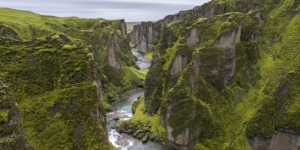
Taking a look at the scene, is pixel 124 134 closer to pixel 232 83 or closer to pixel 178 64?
pixel 178 64

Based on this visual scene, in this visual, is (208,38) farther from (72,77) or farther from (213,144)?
(72,77)

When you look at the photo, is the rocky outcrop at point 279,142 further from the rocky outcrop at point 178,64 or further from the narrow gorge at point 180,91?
the rocky outcrop at point 178,64

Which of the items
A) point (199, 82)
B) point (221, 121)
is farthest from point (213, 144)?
point (199, 82)

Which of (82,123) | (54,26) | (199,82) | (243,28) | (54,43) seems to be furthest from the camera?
(54,26)

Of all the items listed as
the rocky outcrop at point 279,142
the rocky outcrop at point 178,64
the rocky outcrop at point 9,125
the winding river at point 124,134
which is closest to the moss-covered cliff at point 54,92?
the rocky outcrop at point 9,125

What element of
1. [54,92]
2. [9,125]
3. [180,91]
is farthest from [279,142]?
[9,125]
